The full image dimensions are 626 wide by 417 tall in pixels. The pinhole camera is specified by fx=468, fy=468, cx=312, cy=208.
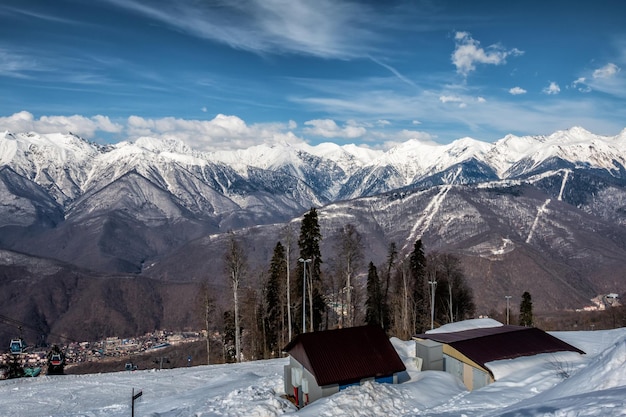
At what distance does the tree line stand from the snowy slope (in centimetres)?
973

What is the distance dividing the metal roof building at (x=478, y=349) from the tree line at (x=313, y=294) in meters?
14.3

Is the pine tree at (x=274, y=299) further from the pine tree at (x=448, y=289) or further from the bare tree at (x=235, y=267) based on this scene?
the pine tree at (x=448, y=289)

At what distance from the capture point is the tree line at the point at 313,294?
144 feet

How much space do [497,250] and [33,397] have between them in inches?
7265

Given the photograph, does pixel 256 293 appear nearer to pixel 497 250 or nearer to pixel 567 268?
pixel 497 250

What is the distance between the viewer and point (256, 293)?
5006 centimetres

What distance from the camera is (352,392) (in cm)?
2225

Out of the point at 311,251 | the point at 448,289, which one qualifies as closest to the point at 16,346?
the point at 311,251

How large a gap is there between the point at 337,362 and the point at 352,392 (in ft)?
12.9

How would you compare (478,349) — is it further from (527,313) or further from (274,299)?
(527,313)

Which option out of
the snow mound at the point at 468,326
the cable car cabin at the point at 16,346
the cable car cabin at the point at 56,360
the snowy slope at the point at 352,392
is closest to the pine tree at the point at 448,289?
the snow mound at the point at 468,326

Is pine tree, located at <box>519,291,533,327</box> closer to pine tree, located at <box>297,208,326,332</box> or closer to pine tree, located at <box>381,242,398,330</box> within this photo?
pine tree, located at <box>381,242,398,330</box>

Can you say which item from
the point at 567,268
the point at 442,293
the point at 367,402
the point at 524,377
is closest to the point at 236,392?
the point at 367,402

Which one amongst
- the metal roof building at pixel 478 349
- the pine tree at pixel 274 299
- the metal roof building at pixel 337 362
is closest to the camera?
the metal roof building at pixel 337 362
